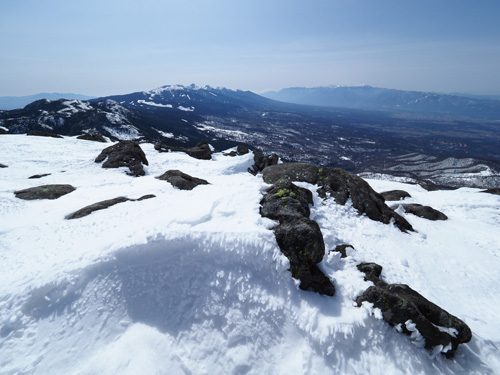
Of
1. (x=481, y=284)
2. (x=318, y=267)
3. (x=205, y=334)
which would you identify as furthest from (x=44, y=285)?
(x=481, y=284)

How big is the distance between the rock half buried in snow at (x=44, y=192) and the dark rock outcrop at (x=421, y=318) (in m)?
24.0

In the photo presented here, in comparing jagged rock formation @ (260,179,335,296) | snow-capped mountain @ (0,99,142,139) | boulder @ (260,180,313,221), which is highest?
boulder @ (260,180,313,221)

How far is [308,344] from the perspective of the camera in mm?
7625

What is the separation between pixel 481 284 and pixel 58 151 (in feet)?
167

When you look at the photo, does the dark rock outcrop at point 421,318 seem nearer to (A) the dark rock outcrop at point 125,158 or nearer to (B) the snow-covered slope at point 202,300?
(B) the snow-covered slope at point 202,300

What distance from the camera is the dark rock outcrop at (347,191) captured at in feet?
55.8

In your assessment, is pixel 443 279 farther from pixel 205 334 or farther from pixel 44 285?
pixel 44 285

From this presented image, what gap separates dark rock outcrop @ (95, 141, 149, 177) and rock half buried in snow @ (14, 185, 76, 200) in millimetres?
7914

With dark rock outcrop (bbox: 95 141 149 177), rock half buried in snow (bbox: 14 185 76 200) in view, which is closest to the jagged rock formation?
rock half buried in snow (bbox: 14 185 76 200)

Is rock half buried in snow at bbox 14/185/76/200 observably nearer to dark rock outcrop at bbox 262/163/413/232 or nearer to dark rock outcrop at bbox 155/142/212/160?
dark rock outcrop at bbox 262/163/413/232

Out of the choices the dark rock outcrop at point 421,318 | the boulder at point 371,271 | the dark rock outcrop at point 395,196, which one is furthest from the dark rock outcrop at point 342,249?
the dark rock outcrop at point 395,196

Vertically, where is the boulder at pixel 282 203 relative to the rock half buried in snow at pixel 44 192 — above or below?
above

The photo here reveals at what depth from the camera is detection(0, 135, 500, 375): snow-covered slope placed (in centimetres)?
695

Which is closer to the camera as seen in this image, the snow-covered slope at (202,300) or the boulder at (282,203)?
the snow-covered slope at (202,300)
